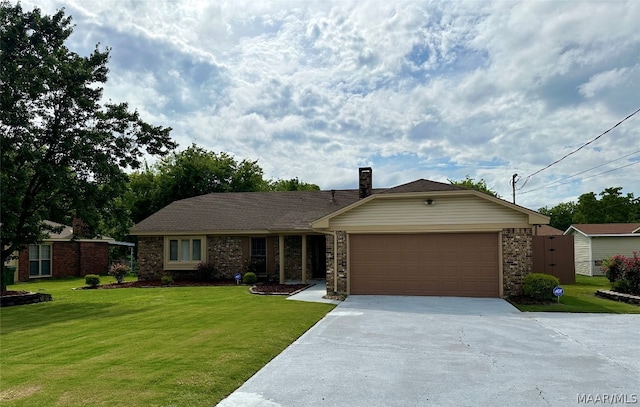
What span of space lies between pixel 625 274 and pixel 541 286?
3.71 m

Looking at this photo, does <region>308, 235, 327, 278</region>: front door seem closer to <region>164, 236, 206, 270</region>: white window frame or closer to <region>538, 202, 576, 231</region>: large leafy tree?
<region>164, 236, 206, 270</region>: white window frame

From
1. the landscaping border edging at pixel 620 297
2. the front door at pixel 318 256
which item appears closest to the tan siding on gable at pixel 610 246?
the landscaping border edging at pixel 620 297

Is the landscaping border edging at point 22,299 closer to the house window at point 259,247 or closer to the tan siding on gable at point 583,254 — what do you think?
the house window at point 259,247

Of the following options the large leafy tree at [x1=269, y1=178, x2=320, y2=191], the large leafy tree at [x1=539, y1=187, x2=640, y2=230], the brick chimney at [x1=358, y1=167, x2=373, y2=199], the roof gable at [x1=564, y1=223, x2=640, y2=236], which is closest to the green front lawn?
the brick chimney at [x1=358, y1=167, x2=373, y2=199]

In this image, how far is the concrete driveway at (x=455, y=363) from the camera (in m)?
5.27

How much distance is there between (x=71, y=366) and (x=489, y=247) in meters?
11.7

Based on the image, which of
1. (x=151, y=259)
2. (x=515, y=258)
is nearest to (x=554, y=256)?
(x=515, y=258)

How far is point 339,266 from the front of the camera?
14633 millimetres

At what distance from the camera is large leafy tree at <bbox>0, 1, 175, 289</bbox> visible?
46.7 feet

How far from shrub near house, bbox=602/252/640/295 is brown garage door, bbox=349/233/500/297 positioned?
4431 millimetres

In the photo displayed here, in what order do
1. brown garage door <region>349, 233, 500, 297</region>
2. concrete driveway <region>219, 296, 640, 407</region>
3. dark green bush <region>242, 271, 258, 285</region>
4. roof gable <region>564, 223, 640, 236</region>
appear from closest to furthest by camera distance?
1. concrete driveway <region>219, 296, 640, 407</region>
2. brown garage door <region>349, 233, 500, 297</region>
3. dark green bush <region>242, 271, 258, 285</region>
4. roof gable <region>564, 223, 640, 236</region>

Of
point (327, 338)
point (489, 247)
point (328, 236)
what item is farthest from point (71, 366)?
point (489, 247)

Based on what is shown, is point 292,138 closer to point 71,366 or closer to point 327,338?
point 327,338

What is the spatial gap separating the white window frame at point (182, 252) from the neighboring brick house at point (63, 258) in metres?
5.60
